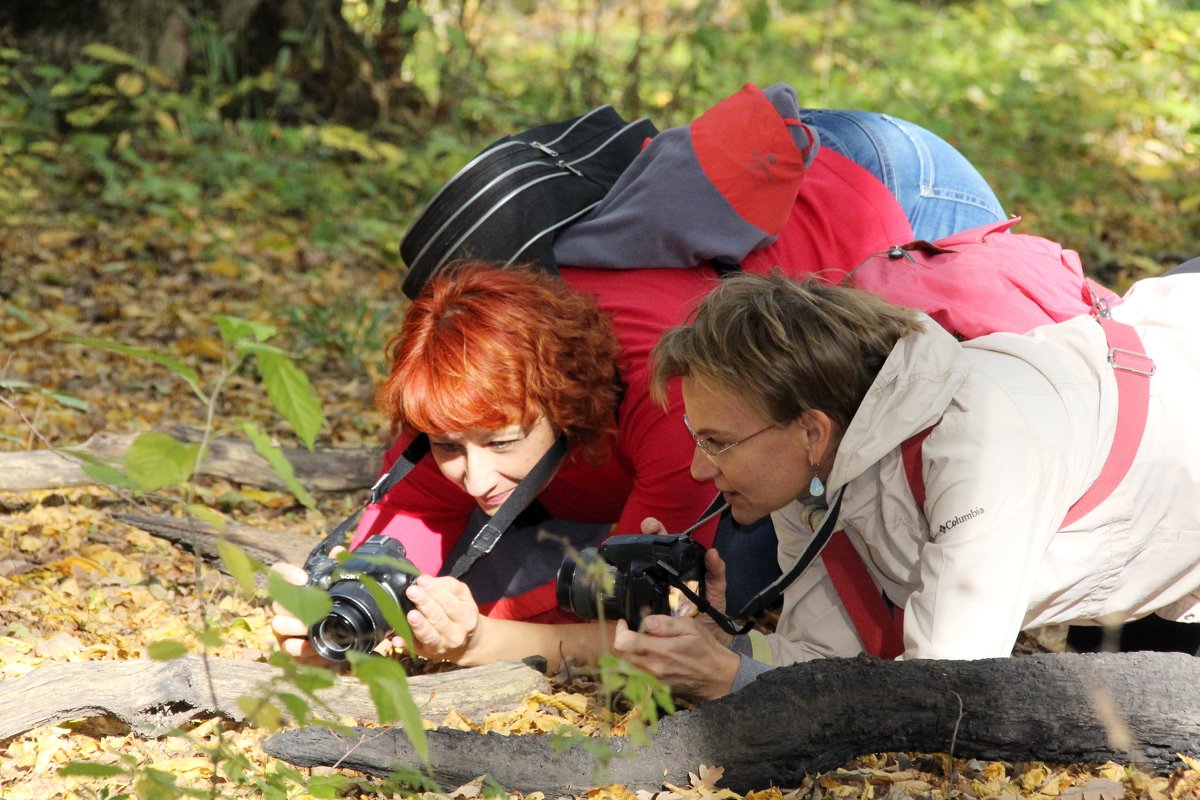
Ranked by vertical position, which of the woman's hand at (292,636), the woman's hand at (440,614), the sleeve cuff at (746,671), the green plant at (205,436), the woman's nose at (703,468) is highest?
the green plant at (205,436)

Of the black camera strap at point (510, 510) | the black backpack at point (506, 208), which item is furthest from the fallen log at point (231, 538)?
the black backpack at point (506, 208)

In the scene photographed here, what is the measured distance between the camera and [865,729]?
2020mm

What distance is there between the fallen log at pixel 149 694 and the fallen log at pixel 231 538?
0.80 metres

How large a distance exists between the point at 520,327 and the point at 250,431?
122cm

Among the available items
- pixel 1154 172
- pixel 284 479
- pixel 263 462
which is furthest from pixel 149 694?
pixel 1154 172

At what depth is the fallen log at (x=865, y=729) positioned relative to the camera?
1.99 metres

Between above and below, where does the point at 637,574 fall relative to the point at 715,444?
below

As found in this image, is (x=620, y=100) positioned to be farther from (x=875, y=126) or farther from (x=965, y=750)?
(x=965, y=750)

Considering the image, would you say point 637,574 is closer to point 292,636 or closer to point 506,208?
point 292,636

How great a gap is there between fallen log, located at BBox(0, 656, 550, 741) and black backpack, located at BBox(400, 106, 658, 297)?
112 cm

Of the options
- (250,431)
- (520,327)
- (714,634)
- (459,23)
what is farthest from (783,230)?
(459,23)

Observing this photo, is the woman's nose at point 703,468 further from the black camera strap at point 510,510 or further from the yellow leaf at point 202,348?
the yellow leaf at point 202,348

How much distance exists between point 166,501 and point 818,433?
7.44 feet

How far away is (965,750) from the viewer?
2021 millimetres
